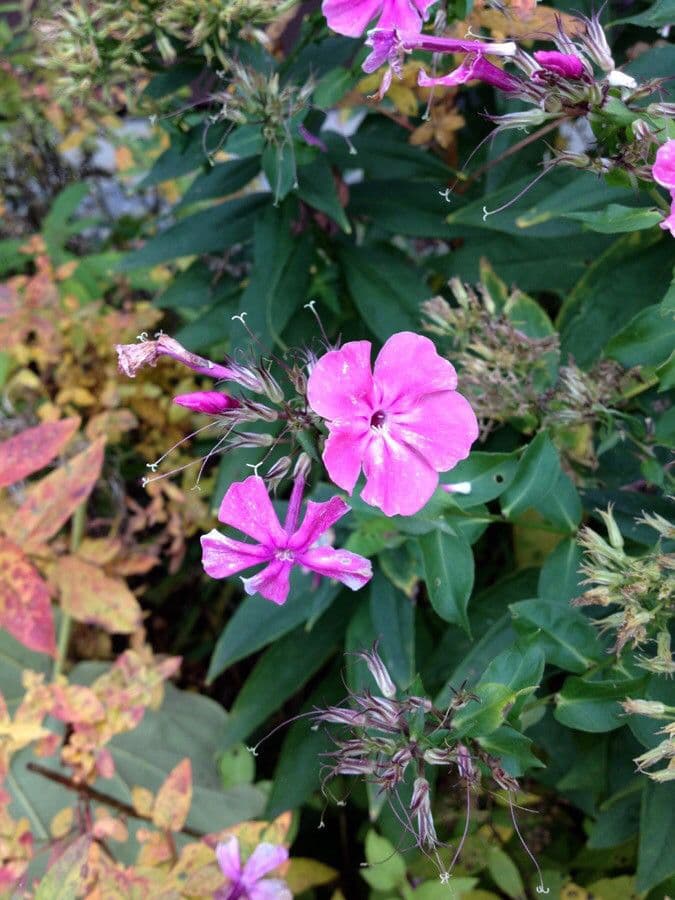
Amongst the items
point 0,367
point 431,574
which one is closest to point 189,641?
point 0,367

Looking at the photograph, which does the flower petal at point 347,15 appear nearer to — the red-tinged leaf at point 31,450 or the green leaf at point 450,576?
the green leaf at point 450,576

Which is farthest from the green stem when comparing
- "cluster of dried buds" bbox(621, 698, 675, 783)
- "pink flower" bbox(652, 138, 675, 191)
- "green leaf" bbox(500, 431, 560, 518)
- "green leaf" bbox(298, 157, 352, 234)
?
"pink flower" bbox(652, 138, 675, 191)

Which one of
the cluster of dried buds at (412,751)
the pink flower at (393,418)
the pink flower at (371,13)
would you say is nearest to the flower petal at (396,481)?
the pink flower at (393,418)

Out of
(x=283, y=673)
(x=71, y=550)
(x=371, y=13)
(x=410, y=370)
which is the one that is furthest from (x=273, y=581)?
(x=71, y=550)

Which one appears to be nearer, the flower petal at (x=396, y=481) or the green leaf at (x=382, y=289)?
the flower petal at (x=396, y=481)

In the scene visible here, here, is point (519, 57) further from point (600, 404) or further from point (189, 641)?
point (189, 641)

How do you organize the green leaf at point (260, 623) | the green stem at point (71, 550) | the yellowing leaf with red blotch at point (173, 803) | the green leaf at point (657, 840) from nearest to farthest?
1. the green leaf at point (657, 840)
2. the yellowing leaf with red blotch at point (173, 803)
3. the green leaf at point (260, 623)
4. the green stem at point (71, 550)

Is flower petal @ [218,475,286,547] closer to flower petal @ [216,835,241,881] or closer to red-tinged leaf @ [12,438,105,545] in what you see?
flower petal @ [216,835,241,881]

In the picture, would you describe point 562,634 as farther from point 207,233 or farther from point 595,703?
point 207,233
